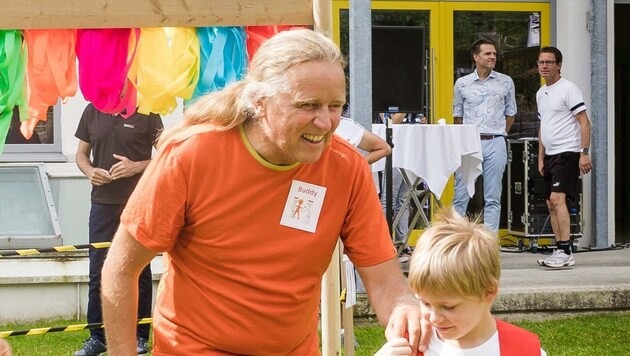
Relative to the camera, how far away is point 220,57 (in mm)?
3928

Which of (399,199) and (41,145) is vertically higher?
(41,145)

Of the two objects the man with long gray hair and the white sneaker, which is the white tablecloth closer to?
the white sneaker

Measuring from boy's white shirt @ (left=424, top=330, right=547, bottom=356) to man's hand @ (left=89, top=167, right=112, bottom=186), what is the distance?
4158mm

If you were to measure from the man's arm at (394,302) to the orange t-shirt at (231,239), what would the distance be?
54mm

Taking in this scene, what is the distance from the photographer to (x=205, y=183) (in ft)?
9.87

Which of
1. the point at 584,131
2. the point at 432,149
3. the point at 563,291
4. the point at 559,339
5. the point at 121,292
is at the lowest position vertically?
the point at 559,339

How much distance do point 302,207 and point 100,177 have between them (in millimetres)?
3845

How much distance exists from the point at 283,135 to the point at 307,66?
20cm

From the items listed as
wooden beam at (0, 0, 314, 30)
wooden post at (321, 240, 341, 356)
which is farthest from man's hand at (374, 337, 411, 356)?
wooden beam at (0, 0, 314, 30)

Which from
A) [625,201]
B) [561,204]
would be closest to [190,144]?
[561,204]

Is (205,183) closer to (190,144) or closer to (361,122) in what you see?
(190,144)

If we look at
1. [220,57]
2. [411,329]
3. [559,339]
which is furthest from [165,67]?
[559,339]

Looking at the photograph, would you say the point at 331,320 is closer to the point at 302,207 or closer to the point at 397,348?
the point at 302,207

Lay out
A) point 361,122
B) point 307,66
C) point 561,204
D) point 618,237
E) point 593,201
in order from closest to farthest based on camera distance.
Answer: point 307,66 → point 361,122 → point 561,204 → point 593,201 → point 618,237
